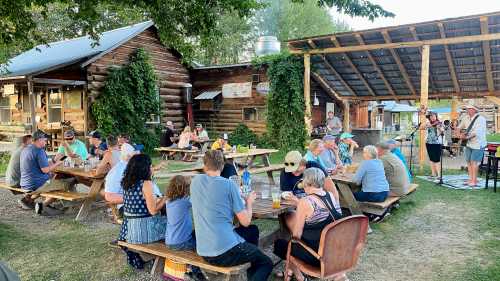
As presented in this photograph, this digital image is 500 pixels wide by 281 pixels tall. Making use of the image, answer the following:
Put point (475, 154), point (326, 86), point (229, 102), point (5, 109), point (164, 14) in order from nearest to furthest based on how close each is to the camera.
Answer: point (164, 14)
point (475, 154)
point (326, 86)
point (229, 102)
point (5, 109)

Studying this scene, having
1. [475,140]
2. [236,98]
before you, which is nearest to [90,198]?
[475,140]

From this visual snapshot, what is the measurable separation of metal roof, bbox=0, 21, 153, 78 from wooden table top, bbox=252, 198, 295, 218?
9.69 m

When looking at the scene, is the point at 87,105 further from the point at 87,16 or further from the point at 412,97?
the point at 412,97

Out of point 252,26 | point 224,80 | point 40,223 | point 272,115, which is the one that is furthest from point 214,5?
point 252,26

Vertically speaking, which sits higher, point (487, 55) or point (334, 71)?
point (487, 55)

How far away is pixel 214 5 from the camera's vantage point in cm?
834

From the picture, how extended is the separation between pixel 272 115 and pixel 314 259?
12.1m

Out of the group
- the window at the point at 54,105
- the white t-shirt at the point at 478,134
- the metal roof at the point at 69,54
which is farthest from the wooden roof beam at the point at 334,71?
the window at the point at 54,105

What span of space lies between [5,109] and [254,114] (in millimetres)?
12331

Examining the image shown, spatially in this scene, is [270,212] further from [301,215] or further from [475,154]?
[475,154]

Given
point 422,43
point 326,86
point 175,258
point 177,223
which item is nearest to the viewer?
point 175,258

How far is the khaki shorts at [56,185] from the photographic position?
21.7ft

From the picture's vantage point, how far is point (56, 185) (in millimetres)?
6785

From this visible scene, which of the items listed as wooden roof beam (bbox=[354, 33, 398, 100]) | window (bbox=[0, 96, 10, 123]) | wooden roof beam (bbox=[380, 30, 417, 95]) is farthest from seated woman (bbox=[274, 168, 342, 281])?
window (bbox=[0, 96, 10, 123])
